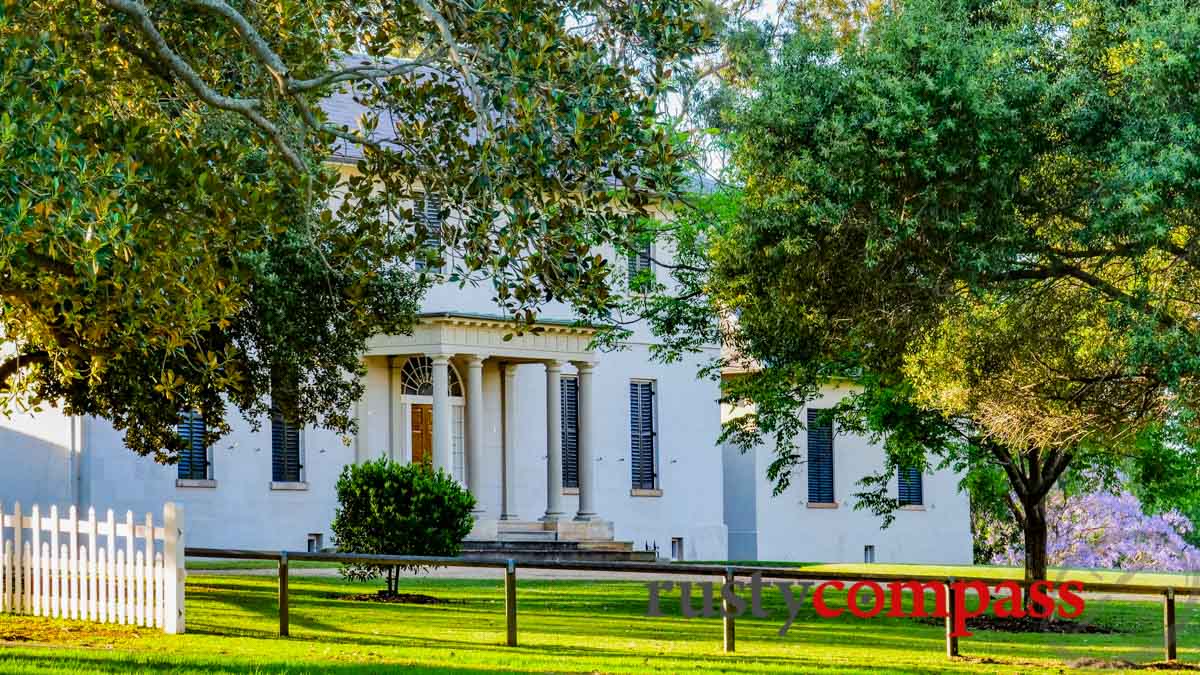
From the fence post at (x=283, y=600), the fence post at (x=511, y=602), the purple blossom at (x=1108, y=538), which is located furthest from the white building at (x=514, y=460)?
the fence post at (x=511, y=602)

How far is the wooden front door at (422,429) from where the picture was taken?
3406 cm

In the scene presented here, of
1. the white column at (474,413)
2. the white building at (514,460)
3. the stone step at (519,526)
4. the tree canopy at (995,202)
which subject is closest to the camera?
the tree canopy at (995,202)

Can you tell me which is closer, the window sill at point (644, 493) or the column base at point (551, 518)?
the column base at point (551, 518)

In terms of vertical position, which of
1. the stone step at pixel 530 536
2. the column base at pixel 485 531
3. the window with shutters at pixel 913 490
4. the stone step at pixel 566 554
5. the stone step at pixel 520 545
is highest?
the window with shutters at pixel 913 490

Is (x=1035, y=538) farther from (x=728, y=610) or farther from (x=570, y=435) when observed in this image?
(x=570, y=435)

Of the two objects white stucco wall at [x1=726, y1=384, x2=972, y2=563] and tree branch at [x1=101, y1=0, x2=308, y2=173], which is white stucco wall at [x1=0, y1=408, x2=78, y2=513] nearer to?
white stucco wall at [x1=726, y1=384, x2=972, y2=563]

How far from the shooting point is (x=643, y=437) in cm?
3850

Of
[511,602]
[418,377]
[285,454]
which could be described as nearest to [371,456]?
[285,454]

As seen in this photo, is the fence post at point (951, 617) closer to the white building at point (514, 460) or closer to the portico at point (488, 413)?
the white building at point (514, 460)

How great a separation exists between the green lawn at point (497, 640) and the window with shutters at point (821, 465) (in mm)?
17133

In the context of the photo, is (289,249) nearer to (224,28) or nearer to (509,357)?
(224,28)

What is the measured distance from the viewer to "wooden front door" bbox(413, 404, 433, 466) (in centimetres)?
3406

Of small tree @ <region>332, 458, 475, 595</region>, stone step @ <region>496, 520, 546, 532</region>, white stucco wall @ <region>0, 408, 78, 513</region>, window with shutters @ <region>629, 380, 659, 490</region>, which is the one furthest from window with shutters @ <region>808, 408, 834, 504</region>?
small tree @ <region>332, 458, 475, 595</region>

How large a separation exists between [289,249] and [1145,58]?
11.2 metres
